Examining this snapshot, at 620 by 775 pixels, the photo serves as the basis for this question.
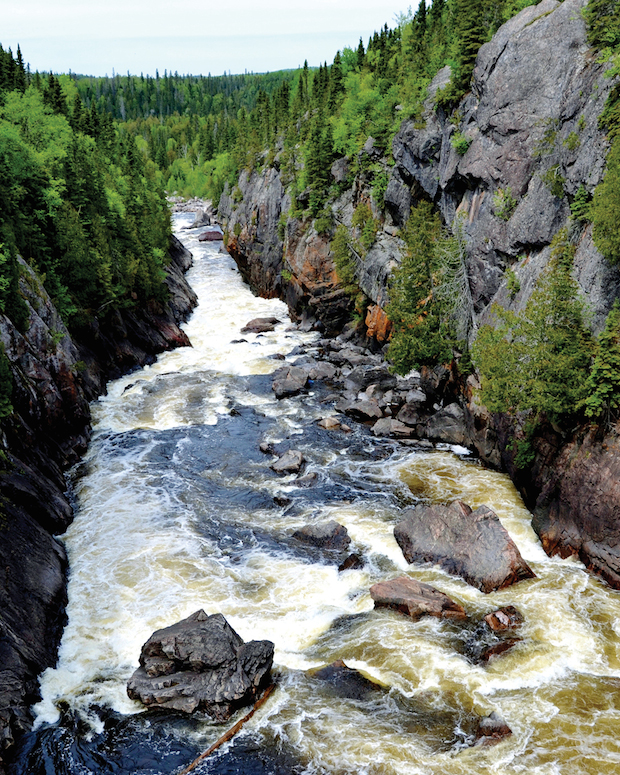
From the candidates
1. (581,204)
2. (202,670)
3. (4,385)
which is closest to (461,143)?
(581,204)

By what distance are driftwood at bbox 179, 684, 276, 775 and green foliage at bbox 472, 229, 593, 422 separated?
12626 millimetres

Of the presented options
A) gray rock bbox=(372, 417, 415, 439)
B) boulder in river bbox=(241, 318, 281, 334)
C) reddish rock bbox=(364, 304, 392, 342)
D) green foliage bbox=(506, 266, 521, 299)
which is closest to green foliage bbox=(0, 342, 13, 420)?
gray rock bbox=(372, 417, 415, 439)

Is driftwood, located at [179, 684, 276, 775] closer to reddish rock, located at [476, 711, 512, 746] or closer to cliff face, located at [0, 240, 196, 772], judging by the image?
cliff face, located at [0, 240, 196, 772]

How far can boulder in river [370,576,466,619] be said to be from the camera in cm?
1742

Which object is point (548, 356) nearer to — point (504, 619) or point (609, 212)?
point (609, 212)

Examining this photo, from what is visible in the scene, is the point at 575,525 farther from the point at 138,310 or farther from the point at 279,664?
the point at 138,310

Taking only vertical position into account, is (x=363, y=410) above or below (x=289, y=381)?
below

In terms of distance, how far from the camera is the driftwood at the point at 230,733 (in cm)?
1309

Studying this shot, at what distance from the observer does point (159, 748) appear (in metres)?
13.5

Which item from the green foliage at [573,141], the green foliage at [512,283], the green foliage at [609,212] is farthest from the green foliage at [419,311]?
the green foliage at [609,212]

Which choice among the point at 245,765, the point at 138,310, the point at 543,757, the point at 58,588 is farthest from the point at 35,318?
the point at 543,757

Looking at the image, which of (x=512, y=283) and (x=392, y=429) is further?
(x=392, y=429)

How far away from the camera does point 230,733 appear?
13.8 meters

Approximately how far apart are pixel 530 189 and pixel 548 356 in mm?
10383
